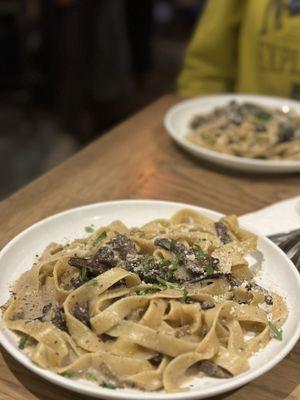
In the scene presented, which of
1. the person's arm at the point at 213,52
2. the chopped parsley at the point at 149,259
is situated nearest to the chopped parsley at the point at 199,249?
the chopped parsley at the point at 149,259

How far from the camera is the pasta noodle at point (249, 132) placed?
2.44m

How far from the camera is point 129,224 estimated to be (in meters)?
1.86

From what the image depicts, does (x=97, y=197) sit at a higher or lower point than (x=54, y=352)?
lower

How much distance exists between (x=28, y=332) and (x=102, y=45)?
4375 millimetres

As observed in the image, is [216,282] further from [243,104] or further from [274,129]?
[243,104]

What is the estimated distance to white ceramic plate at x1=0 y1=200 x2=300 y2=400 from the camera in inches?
45.9

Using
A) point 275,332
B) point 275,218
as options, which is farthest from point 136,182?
point 275,332

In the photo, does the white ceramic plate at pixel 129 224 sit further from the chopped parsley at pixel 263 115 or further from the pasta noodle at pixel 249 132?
the chopped parsley at pixel 263 115

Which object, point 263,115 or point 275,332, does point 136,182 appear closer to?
point 263,115

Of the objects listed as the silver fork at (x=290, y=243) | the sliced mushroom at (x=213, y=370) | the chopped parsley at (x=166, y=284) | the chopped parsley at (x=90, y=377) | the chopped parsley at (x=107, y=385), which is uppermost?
the chopped parsley at (x=166, y=284)

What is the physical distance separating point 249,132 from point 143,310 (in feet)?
4.49

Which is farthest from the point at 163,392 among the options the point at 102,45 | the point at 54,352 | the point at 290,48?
the point at 102,45

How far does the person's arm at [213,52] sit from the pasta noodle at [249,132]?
76 cm

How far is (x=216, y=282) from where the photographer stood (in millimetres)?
1477
